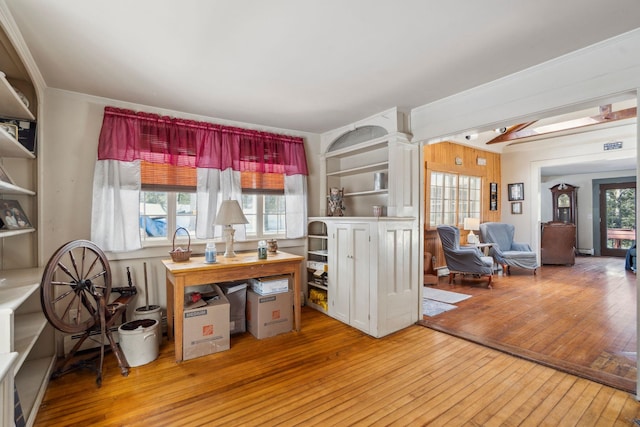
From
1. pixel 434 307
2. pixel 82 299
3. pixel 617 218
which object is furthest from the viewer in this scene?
pixel 617 218

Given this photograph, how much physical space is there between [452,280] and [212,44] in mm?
5174

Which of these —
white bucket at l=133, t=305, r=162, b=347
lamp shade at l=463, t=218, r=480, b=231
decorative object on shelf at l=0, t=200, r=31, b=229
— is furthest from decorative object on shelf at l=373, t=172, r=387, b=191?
decorative object on shelf at l=0, t=200, r=31, b=229

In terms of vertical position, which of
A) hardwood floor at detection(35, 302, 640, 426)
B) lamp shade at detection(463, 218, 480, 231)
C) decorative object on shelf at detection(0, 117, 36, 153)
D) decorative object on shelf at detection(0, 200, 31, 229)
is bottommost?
hardwood floor at detection(35, 302, 640, 426)

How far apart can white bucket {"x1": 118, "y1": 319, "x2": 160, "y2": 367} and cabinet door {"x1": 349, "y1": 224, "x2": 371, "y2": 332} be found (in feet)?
6.49

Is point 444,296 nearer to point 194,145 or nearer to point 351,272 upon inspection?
point 351,272

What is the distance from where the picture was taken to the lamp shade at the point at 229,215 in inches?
120

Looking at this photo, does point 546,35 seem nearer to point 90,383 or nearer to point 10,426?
point 10,426

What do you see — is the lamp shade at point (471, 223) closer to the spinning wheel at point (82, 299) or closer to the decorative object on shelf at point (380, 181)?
the decorative object on shelf at point (380, 181)

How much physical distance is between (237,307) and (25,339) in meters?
1.68

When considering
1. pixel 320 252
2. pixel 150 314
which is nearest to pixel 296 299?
pixel 320 252

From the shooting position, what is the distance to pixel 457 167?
246 inches

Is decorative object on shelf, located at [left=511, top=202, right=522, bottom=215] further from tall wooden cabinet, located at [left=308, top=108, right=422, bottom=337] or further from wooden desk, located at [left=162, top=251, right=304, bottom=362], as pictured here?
wooden desk, located at [left=162, top=251, right=304, bottom=362]

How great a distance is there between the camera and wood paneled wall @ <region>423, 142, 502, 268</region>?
Result: 568 centimetres

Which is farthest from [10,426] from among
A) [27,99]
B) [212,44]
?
[27,99]
